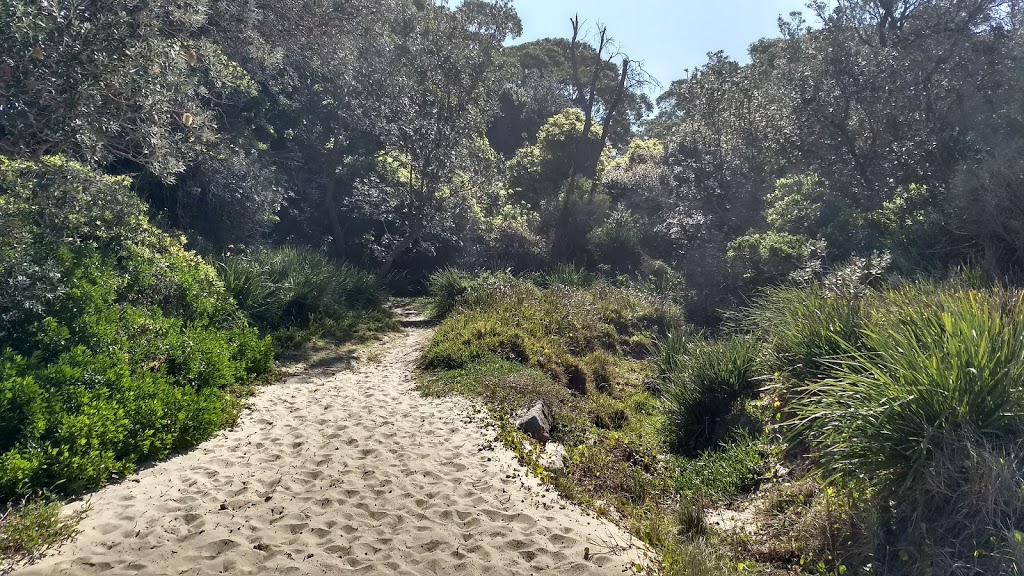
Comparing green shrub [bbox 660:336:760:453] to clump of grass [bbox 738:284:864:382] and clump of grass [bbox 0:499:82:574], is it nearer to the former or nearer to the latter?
clump of grass [bbox 738:284:864:382]

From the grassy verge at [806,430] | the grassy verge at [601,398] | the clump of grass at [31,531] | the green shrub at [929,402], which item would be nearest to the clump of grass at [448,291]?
the grassy verge at [601,398]

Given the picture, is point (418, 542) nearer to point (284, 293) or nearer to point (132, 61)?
point (132, 61)

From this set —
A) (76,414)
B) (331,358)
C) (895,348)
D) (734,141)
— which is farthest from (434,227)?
(895,348)

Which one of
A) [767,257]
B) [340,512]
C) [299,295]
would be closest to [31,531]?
[340,512]

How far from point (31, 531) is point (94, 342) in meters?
2.51

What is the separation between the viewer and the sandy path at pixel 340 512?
4051 mm

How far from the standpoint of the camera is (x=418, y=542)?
4410 millimetres

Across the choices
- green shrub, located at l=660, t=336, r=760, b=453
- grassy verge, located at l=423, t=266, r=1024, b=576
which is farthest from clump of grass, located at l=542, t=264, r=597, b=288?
green shrub, located at l=660, t=336, r=760, b=453

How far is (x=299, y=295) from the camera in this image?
11414 mm

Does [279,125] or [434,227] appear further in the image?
[279,125]

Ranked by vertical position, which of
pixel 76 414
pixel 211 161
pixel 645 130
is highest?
pixel 645 130

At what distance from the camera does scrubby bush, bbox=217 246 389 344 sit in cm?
1026

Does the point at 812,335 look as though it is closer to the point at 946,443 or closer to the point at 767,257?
the point at 946,443

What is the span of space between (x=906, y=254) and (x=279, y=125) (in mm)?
14939
